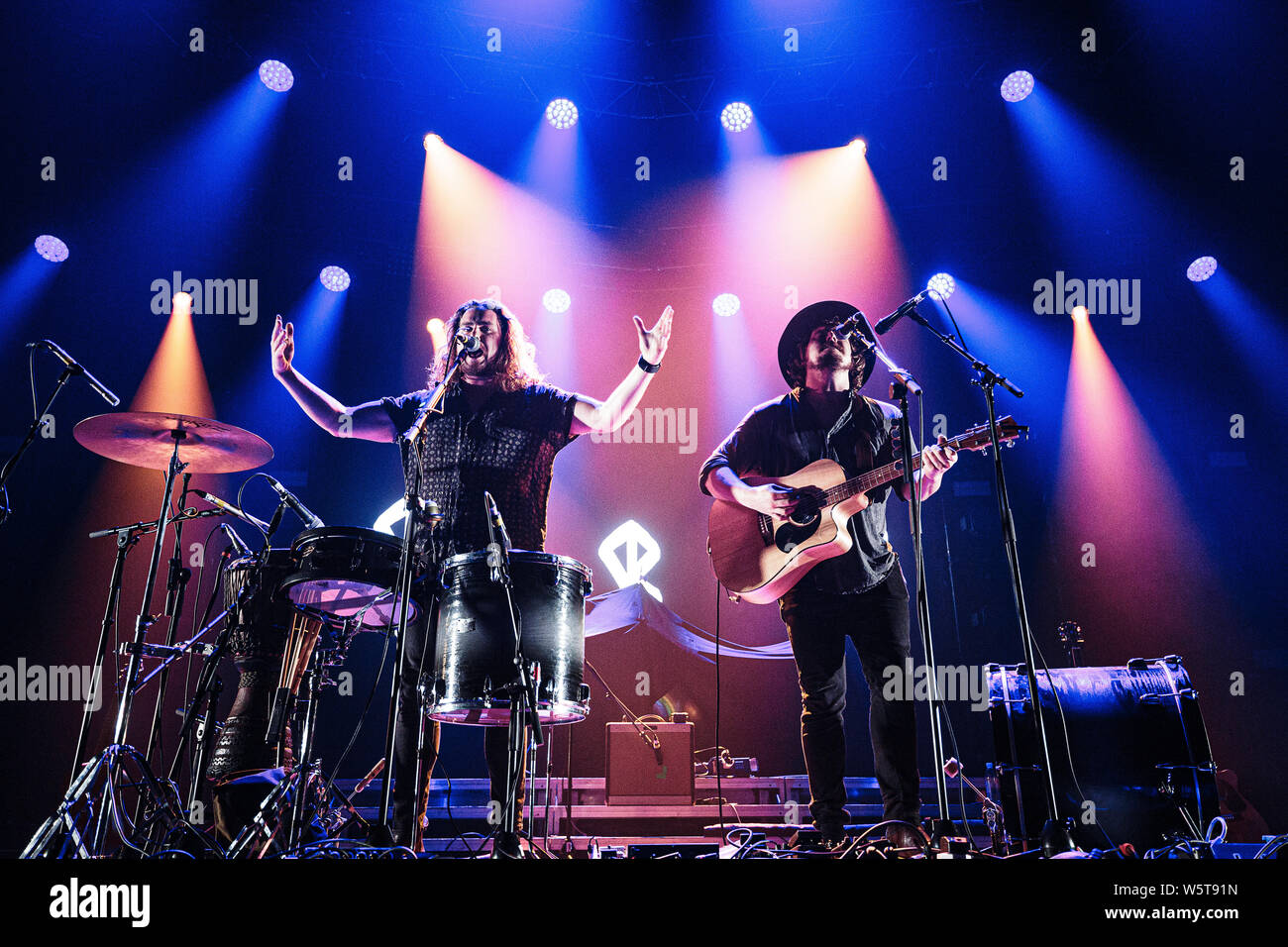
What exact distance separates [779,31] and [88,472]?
7899 millimetres

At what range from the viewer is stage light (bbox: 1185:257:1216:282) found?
836cm

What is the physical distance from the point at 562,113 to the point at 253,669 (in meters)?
6.11

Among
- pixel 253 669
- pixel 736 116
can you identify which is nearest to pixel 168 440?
pixel 253 669

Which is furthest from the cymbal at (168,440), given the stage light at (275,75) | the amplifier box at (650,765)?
the stage light at (275,75)

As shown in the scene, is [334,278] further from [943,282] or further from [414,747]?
[414,747]

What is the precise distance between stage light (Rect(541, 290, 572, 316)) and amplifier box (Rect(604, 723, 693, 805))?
5.84m

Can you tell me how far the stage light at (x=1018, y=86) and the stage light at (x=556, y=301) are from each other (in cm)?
502

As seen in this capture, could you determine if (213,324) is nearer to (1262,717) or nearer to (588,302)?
(588,302)

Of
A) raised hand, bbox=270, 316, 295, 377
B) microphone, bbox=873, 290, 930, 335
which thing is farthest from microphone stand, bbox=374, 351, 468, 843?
microphone, bbox=873, 290, 930, 335

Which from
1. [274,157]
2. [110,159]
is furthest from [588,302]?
[110,159]

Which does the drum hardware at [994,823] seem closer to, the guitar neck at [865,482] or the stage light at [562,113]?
the guitar neck at [865,482]

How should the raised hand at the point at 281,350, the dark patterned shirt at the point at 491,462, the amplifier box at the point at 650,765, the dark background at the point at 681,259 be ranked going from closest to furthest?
the dark patterned shirt at the point at 491,462 < the raised hand at the point at 281,350 < the amplifier box at the point at 650,765 < the dark background at the point at 681,259

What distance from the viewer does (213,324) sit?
8.76m

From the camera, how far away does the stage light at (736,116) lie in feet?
27.0
